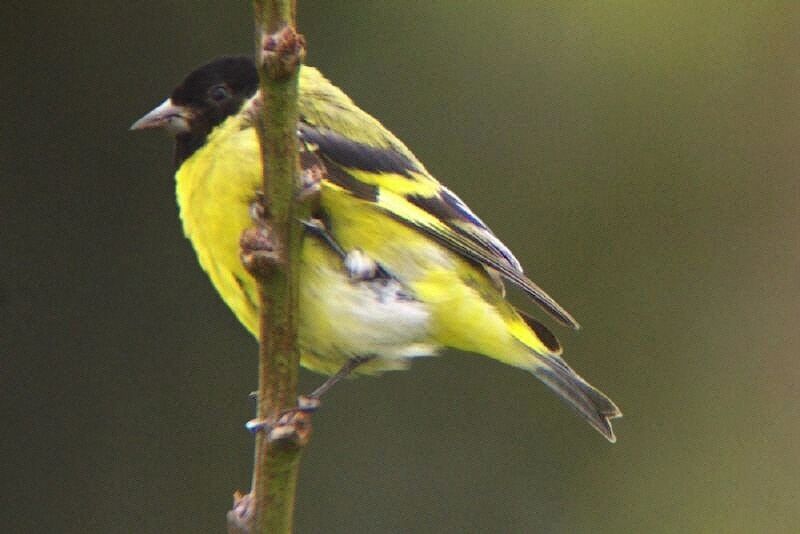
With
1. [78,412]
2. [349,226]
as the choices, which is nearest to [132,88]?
[78,412]

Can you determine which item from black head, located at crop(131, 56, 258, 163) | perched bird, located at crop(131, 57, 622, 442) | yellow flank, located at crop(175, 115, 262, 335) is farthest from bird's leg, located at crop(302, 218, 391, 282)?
black head, located at crop(131, 56, 258, 163)

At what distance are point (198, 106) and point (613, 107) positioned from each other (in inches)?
89.0

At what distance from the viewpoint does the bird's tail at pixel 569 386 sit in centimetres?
261

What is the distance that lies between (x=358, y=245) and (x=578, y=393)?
646 millimetres

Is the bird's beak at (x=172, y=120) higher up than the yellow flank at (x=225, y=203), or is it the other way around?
the bird's beak at (x=172, y=120)

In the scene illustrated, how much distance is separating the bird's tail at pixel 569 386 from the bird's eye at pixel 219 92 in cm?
71

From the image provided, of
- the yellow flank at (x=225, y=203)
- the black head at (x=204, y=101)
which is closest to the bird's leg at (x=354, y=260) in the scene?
the yellow flank at (x=225, y=203)

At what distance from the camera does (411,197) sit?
7.88 feet

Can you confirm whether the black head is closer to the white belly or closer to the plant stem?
the white belly

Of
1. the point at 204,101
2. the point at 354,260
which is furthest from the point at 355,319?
the point at 204,101

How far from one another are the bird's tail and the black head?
2.29 feet

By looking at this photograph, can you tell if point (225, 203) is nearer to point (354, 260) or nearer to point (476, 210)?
point (354, 260)

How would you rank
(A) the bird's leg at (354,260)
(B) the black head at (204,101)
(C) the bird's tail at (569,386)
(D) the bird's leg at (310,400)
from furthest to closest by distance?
(C) the bird's tail at (569,386)
(B) the black head at (204,101)
(A) the bird's leg at (354,260)
(D) the bird's leg at (310,400)

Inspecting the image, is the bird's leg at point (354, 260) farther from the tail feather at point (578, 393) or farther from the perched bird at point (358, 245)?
the tail feather at point (578, 393)
